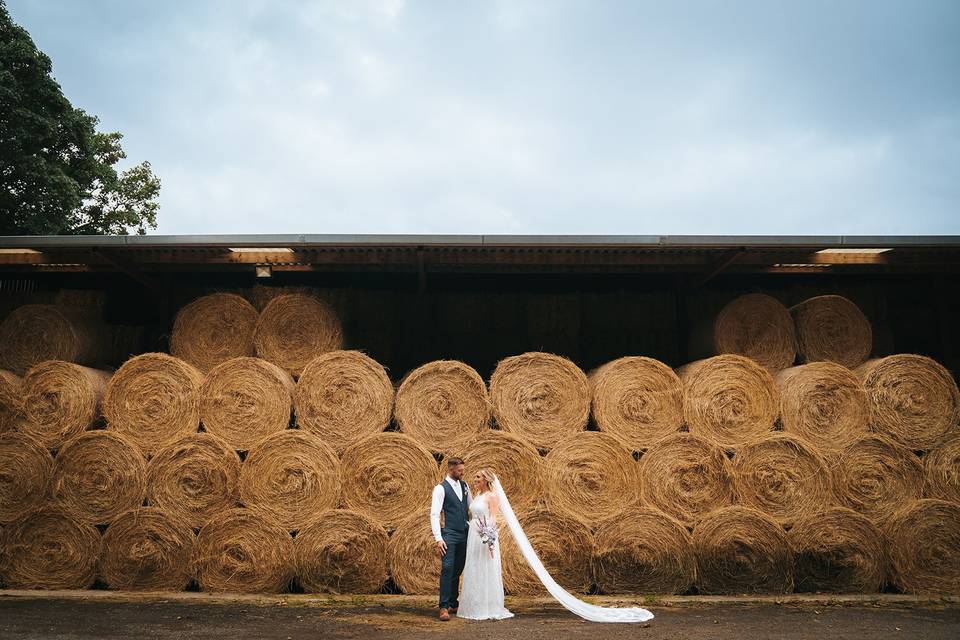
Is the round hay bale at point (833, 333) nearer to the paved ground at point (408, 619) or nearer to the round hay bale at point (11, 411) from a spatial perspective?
the paved ground at point (408, 619)

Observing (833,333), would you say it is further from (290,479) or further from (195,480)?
(195,480)

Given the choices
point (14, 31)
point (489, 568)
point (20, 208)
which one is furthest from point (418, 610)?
point (14, 31)

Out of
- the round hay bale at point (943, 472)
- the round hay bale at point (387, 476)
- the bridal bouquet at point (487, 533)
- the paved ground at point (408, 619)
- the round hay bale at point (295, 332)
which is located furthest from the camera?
the round hay bale at point (295, 332)

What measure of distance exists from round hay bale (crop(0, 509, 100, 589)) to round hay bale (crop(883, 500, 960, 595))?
768cm

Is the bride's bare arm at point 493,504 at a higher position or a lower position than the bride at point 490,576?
higher

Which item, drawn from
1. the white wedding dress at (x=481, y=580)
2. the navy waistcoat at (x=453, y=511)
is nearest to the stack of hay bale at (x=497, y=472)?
the navy waistcoat at (x=453, y=511)

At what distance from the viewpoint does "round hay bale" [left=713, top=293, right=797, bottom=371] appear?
→ 26.6ft

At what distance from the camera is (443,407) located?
24.5ft

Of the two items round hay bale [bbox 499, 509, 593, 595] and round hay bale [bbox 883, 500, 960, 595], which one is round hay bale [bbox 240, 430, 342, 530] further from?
round hay bale [bbox 883, 500, 960, 595]

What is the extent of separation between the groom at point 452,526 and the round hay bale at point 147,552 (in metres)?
2.57

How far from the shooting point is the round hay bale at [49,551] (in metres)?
7.19

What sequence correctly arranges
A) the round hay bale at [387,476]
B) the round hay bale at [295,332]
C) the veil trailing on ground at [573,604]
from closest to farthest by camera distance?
the veil trailing on ground at [573,604]
the round hay bale at [387,476]
the round hay bale at [295,332]

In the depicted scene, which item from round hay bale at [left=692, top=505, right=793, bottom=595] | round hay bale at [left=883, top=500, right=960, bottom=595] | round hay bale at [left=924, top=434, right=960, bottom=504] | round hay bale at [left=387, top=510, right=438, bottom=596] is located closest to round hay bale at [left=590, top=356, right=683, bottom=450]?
round hay bale at [left=692, top=505, right=793, bottom=595]

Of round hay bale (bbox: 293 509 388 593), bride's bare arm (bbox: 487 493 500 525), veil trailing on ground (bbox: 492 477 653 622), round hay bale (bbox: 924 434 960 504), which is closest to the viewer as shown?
veil trailing on ground (bbox: 492 477 653 622)
